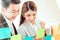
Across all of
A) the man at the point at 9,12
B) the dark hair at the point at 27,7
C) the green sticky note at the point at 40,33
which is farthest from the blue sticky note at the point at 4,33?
the green sticky note at the point at 40,33

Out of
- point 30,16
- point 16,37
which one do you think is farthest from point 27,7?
point 16,37

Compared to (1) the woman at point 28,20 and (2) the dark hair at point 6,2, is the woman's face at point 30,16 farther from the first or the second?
(2) the dark hair at point 6,2

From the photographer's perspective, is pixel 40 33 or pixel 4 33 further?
pixel 40 33

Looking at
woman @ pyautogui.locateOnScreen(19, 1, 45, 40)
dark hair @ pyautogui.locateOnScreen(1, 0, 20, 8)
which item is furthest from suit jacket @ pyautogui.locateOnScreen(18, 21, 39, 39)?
dark hair @ pyautogui.locateOnScreen(1, 0, 20, 8)

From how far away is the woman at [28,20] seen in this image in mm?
902

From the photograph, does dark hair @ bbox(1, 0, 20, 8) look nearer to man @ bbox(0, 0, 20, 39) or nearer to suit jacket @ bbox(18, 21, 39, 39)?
man @ bbox(0, 0, 20, 39)

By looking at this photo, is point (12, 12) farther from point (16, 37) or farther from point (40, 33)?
point (40, 33)

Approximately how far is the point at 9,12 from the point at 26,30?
19 centimetres

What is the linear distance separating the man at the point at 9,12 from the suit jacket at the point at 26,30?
6cm

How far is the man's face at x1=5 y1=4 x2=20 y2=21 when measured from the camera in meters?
0.83

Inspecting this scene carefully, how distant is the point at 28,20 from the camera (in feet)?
3.05

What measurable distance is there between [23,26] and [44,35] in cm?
21

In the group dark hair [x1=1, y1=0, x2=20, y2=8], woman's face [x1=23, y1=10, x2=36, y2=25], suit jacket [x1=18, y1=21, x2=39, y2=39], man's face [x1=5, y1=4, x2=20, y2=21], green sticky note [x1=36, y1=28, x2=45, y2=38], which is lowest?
green sticky note [x1=36, y1=28, x2=45, y2=38]

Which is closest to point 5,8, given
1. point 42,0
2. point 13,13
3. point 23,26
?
point 13,13
